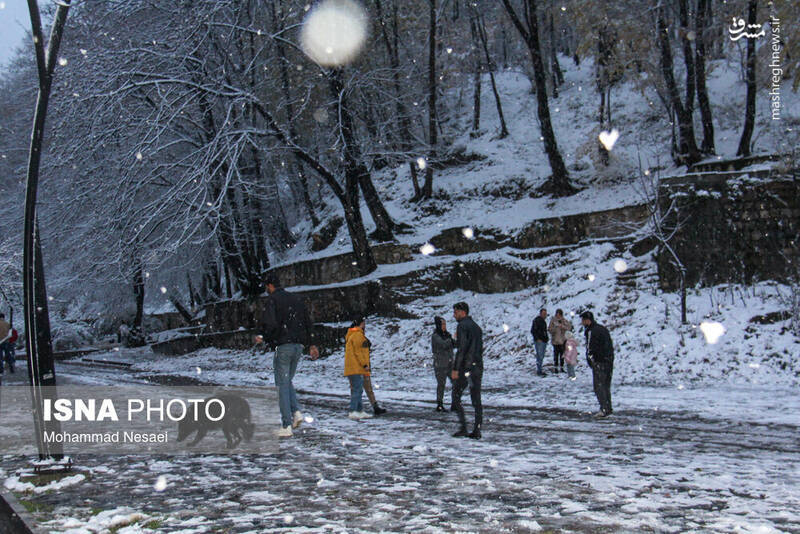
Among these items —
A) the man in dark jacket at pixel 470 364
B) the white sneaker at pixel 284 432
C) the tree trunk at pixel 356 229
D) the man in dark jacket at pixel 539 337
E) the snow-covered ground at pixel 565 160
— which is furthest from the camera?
the snow-covered ground at pixel 565 160

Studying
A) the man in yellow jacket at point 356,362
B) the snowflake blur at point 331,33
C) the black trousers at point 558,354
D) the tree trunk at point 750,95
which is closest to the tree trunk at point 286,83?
the snowflake blur at point 331,33

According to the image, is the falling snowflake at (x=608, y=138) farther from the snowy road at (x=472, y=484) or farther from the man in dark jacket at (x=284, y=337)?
the man in dark jacket at (x=284, y=337)

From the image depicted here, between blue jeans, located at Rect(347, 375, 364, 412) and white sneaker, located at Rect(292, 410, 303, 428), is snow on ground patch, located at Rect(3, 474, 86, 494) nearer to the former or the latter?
white sneaker, located at Rect(292, 410, 303, 428)

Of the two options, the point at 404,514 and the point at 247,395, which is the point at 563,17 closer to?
the point at 247,395

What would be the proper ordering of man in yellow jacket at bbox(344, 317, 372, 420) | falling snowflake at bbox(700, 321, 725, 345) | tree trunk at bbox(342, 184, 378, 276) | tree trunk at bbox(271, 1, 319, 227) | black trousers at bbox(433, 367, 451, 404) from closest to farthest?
man in yellow jacket at bbox(344, 317, 372, 420) < black trousers at bbox(433, 367, 451, 404) < falling snowflake at bbox(700, 321, 725, 345) < tree trunk at bbox(271, 1, 319, 227) < tree trunk at bbox(342, 184, 378, 276)

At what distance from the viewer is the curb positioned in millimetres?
4531

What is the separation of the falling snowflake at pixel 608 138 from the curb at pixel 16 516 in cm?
2520

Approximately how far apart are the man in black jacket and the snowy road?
3.27 ft

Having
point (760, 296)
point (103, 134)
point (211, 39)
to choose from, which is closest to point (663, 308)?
point (760, 296)

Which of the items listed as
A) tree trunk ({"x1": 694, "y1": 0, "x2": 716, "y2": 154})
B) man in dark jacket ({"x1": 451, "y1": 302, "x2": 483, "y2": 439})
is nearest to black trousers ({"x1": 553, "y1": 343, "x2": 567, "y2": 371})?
man in dark jacket ({"x1": 451, "y1": 302, "x2": 483, "y2": 439})

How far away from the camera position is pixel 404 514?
15.5 ft

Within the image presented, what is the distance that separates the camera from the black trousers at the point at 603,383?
992cm

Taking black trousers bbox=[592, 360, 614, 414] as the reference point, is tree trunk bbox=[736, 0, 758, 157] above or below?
above

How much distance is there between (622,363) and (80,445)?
41.5ft
